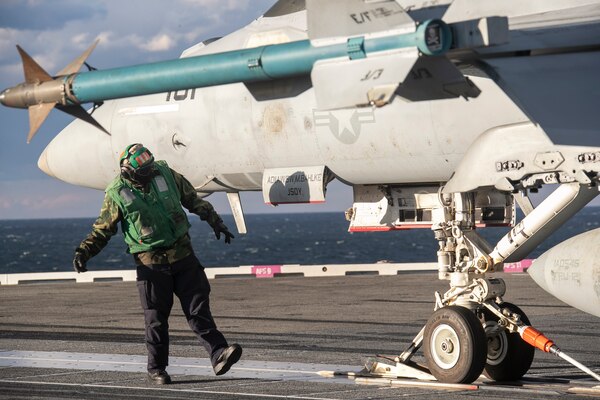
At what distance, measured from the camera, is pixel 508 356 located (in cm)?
1203

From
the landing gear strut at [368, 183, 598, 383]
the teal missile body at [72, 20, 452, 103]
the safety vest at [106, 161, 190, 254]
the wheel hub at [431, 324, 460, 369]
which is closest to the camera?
the teal missile body at [72, 20, 452, 103]

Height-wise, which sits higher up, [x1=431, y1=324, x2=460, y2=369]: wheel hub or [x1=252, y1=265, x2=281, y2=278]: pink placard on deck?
[x1=252, y1=265, x2=281, y2=278]: pink placard on deck

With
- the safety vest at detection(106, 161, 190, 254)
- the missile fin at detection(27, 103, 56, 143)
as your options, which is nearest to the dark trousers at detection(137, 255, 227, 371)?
the safety vest at detection(106, 161, 190, 254)

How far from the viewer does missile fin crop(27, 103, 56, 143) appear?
14039mm

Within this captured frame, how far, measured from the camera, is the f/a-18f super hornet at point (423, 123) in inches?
432

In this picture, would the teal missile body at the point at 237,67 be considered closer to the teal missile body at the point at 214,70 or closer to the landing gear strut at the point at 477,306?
the teal missile body at the point at 214,70

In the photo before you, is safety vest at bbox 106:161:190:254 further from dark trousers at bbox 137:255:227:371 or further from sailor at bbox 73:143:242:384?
dark trousers at bbox 137:255:227:371

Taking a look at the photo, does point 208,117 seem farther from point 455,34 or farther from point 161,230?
point 455,34

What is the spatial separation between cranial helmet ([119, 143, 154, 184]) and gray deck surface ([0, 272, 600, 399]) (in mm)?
2174

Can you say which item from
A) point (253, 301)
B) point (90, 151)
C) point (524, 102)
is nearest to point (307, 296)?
point (253, 301)

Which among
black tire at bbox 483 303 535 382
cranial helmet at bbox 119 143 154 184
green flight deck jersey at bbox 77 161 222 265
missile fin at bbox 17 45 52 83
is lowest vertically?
black tire at bbox 483 303 535 382

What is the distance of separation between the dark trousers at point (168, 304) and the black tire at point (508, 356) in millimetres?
2854

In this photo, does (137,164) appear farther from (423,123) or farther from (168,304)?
(423,123)

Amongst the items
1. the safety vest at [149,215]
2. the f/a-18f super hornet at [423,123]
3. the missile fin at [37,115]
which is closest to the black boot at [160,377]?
the safety vest at [149,215]
